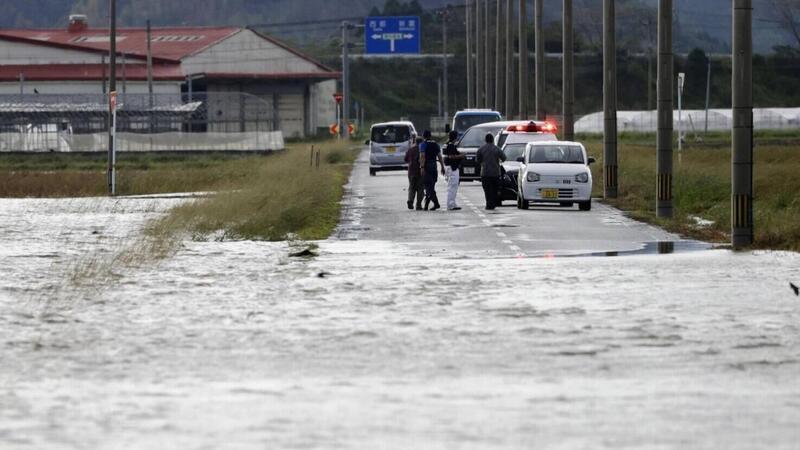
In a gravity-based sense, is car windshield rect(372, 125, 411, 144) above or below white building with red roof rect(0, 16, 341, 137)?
below

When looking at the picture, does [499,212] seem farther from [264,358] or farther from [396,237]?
[264,358]

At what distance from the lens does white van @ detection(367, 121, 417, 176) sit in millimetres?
61844

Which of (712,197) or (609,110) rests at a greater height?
(609,110)

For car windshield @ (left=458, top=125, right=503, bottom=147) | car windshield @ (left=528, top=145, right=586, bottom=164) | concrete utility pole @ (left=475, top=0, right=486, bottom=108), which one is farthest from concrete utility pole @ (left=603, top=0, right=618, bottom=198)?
concrete utility pole @ (left=475, top=0, right=486, bottom=108)

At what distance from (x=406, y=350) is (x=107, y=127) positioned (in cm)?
7185

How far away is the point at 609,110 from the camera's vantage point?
44.7 metres

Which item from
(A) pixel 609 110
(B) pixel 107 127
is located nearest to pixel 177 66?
(B) pixel 107 127

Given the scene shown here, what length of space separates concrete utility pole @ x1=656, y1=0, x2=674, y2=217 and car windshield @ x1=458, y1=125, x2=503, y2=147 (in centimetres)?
1701

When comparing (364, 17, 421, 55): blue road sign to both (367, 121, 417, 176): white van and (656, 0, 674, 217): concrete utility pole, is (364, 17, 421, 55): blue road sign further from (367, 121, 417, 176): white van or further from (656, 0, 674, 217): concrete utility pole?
(656, 0, 674, 217): concrete utility pole

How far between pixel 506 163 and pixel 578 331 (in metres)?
27.8

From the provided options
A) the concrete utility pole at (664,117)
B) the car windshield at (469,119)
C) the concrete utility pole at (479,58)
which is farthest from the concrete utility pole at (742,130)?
the concrete utility pole at (479,58)

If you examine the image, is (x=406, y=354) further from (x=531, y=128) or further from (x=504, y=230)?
(x=531, y=128)

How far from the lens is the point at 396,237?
29953 millimetres

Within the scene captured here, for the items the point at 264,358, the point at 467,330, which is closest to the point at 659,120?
the point at 467,330
